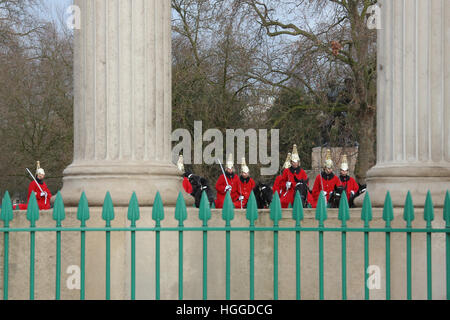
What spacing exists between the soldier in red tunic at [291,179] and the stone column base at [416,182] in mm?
9377

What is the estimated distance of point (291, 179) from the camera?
55.6 ft

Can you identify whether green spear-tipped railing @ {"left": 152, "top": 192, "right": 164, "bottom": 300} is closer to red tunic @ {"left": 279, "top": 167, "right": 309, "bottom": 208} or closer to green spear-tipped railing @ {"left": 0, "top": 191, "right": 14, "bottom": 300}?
green spear-tipped railing @ {"left": 0, "top": 191, "right": 14, "bottom": 300}

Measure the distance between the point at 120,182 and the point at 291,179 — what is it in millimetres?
10508

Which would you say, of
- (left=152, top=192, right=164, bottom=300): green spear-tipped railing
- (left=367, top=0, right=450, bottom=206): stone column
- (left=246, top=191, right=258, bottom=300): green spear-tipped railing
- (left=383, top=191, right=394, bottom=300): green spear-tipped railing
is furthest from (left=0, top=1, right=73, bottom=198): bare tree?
(left=383, top=191, right=394, bottom=300): green spear-tipped railing

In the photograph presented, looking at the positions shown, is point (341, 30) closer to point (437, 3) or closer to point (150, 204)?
point (437, 3)

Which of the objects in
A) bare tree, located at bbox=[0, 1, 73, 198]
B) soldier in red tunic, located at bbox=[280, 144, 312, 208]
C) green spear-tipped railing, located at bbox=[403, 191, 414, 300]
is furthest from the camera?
bare tree, located at bbox=[0, 1, 73, 198]

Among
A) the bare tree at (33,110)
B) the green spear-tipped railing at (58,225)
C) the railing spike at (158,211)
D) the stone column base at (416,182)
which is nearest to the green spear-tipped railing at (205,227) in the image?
the railing spike at (158,211)

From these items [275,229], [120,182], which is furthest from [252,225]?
[120,182]

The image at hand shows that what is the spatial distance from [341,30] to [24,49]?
1147 cm

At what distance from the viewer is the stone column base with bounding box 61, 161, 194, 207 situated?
6656 millimetres

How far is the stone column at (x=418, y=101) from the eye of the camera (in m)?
7.07

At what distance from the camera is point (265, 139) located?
23.0 meters

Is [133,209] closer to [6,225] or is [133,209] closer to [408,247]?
[6,225]

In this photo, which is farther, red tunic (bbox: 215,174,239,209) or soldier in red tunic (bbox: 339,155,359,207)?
red tunic (bbox: 215,174,239,209)
